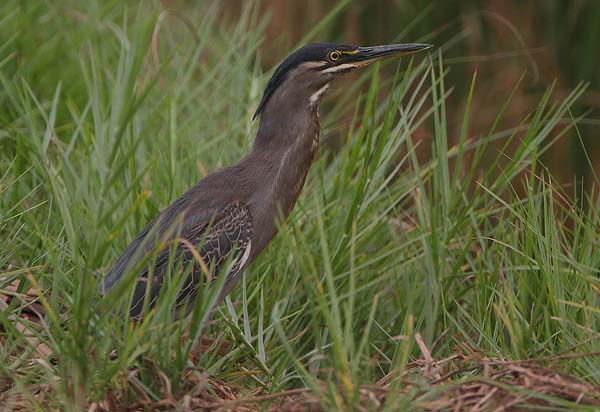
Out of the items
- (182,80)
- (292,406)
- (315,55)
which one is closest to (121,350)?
(292,406)

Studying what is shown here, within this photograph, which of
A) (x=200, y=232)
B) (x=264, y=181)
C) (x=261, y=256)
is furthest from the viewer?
(x=261, y=256)

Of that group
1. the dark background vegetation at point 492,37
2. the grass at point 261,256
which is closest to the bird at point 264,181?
the grass at point 261,256

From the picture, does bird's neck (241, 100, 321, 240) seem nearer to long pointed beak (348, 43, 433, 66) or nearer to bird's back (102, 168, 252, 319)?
bird's back (102, 168, 252, 319)

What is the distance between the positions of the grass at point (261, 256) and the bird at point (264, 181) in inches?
4.5

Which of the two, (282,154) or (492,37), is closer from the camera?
(282,154)

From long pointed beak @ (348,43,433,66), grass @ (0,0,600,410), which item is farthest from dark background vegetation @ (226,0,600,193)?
long pointed beak @ (348,43,433,66)

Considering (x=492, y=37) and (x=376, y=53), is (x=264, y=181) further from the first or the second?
(x=492, y=37)

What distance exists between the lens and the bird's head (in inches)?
146

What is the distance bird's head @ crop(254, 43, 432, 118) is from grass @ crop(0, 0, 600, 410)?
104 millimetres

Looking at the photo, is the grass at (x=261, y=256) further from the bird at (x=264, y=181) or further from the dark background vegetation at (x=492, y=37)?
the dark background vegetation at (x=492, y=37)

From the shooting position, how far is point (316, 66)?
12.2ft

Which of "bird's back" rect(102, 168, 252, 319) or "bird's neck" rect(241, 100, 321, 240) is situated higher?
"bird's neck" rect(241, 100, 321, 240)

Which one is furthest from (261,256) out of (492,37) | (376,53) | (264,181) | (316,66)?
(492,37)

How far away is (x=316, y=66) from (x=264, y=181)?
460 millimetres
